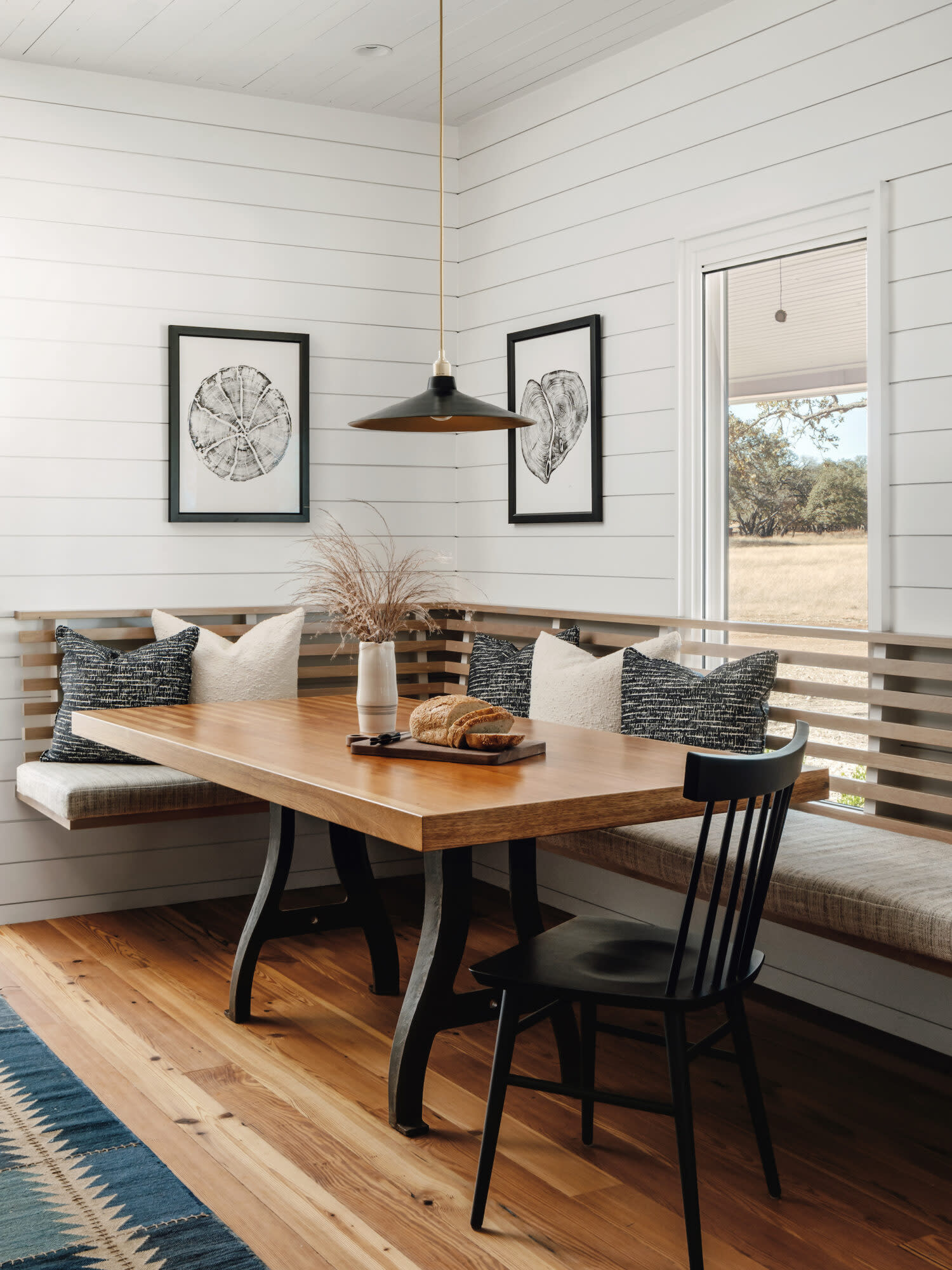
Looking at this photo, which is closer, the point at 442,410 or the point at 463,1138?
the point at 463,1138

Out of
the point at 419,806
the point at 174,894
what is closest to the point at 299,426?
the point at 174,894

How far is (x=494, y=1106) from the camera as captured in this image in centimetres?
223

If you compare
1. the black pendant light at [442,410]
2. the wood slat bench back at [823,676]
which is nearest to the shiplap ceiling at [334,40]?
the black pendant light at [442,410]

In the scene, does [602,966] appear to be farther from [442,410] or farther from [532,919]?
[442,410]

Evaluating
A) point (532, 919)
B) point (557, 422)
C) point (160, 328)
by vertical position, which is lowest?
point (532, 919)

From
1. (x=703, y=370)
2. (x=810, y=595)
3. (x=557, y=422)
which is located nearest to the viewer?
(x=810, y=595)

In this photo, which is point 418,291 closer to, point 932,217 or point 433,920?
point 932,217

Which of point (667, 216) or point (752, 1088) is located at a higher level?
point (667, 216)

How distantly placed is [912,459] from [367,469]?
2317 millimetres

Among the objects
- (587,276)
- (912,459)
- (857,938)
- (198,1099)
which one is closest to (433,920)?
(198,1099)

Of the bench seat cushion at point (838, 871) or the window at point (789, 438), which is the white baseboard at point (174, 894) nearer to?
the bench seat cushion at point (838, 871)

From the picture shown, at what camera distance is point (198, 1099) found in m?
2.82

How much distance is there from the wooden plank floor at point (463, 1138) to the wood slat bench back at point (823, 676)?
67cm

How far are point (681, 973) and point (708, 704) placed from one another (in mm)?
1268
